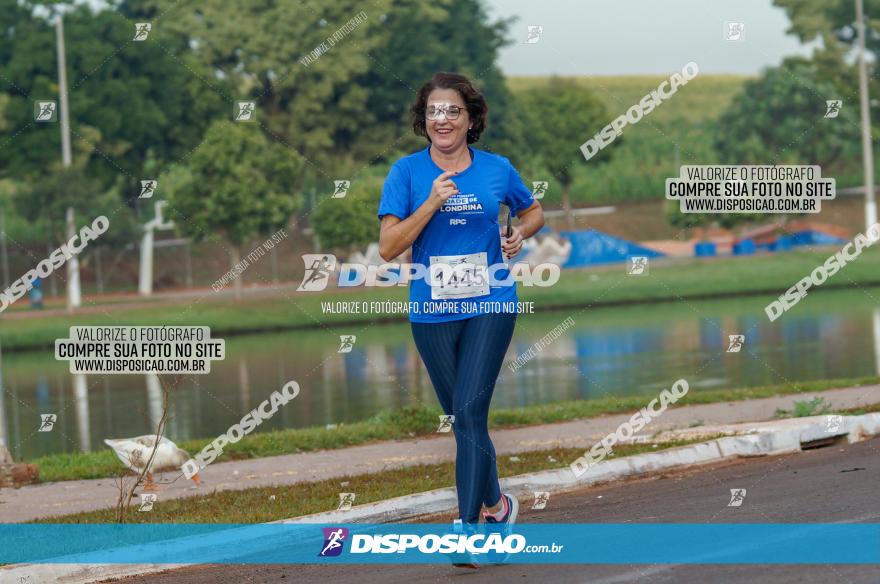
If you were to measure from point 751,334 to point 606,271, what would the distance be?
2555 centimetres

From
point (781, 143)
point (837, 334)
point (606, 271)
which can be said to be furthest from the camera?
point (781, 143)

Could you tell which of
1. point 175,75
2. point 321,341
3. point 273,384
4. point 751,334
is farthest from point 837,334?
point 175,75

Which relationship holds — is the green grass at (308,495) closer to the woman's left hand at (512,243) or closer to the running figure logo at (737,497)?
the running figure logo at (737,497)

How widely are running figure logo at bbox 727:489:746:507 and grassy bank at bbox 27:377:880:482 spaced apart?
488cm

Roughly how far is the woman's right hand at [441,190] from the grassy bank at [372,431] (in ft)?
19.3

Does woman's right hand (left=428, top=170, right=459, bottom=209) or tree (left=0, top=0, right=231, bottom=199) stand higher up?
tree (left=0, top=0, right=231, bottom=199)

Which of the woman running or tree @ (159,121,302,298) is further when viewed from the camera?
tree @ (159,121,302,298)

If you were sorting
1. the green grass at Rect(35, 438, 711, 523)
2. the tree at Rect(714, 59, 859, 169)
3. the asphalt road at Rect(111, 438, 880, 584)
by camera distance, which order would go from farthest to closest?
the tree at Rect(714, 59, 859, 169) < the green grass at Rect(35, 438, 711, 523) < the asphalt road at Rect(111, 438, 880, 584)

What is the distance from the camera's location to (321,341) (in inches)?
1455

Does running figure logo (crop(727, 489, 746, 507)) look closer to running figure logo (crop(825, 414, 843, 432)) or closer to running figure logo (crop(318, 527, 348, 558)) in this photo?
running figure logo (crop(318, 527, 348, 558))

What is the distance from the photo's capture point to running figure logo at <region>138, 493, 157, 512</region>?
9.62 meters

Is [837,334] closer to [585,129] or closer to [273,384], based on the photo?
[273,384]

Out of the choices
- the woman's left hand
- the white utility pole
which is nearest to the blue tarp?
the white utility pole

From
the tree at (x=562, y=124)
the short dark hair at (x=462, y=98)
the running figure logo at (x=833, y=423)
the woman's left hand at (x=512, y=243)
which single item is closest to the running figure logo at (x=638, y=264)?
the running figure logo at (x=833, y=423)
